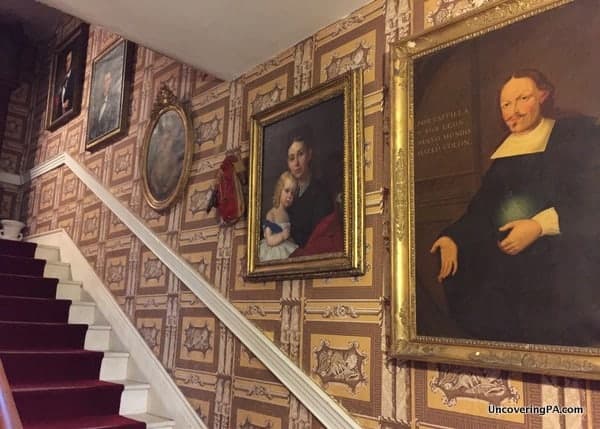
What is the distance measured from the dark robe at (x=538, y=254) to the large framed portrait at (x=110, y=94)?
9.19ft

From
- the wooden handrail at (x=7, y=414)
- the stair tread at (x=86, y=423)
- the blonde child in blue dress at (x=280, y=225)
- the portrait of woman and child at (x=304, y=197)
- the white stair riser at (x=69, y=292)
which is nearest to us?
the wooden handrail at (x=7, y=414)

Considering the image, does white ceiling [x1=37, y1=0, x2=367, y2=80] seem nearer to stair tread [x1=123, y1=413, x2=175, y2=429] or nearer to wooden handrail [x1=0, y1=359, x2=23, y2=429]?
wooden handrail [x1=0, y1=359, x2=23, y2=429]

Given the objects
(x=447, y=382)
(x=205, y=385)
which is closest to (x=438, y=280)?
(x=447, y=382)

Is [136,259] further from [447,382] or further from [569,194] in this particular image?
[569,194]

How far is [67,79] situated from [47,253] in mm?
1688

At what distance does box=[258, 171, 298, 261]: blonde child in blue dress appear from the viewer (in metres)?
2.22

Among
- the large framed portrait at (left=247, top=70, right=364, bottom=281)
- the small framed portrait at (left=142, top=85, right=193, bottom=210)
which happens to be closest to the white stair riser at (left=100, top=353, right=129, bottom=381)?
the small framed portrait at (left=142, top=85, right=193, bottom=210)

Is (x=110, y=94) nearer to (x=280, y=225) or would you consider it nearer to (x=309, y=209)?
(x=280, y=225)

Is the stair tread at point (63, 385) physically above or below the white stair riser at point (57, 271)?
below

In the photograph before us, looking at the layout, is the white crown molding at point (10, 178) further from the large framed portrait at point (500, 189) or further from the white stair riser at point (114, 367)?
the large framed portrait at point (500, 189)

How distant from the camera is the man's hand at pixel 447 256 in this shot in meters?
1.59

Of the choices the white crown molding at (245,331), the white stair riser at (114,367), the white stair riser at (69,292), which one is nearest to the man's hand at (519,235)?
the white crown molding at (245,331)

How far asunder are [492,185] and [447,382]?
0.62 meters

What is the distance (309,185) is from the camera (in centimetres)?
216
